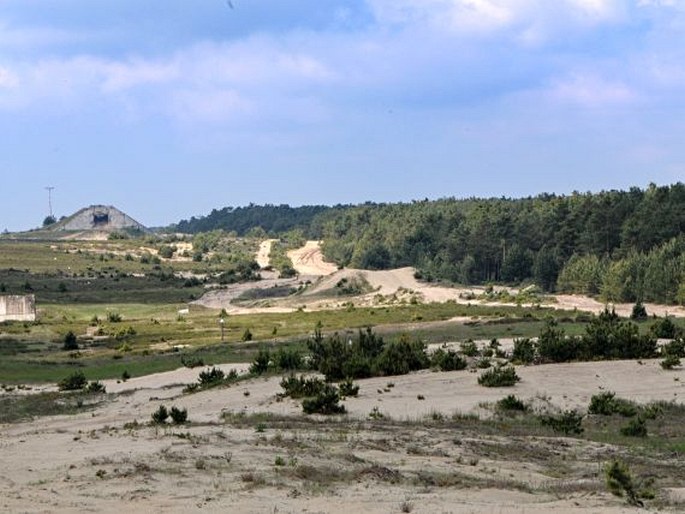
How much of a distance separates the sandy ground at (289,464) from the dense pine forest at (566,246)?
229 ft

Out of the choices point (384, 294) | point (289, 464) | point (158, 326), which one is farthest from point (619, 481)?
point (384, 294)

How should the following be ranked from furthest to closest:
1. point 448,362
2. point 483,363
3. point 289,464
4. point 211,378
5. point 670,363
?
point 483,363 → point 448,362 → point 670,363 → point 211,378 → point 289,464

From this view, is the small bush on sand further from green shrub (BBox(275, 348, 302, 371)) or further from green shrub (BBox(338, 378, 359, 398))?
green shrub (BBox(275, 348, 302, 371))

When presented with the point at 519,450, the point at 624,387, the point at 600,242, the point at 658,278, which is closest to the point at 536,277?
the point at 600,242

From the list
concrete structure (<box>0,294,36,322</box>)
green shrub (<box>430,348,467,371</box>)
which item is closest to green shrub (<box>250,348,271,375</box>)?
green shrub (<box>430,348,467,371</box>)

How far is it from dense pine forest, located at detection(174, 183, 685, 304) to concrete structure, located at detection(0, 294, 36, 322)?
54358 mm

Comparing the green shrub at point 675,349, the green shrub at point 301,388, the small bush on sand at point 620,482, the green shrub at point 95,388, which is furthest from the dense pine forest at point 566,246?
the small bush on sand at point 620,482

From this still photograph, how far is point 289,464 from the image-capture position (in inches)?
771

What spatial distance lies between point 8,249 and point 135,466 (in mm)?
181834

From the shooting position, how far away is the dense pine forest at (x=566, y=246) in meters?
101

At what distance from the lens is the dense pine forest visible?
331 feet

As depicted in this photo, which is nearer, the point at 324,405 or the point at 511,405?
the point at 324,405

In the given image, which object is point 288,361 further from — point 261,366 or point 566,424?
point 566,424

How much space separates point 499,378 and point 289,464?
18634 mm
